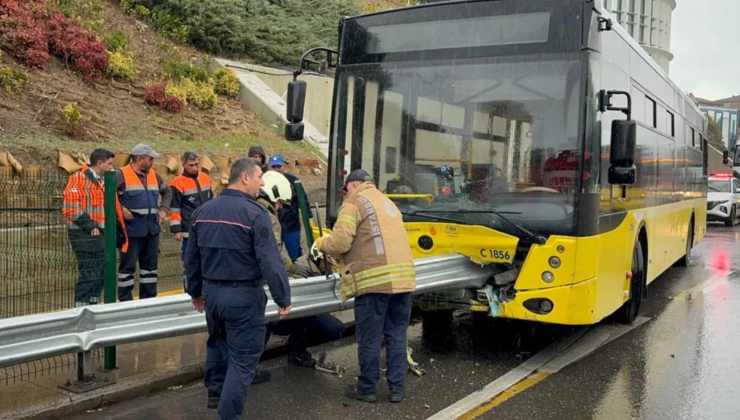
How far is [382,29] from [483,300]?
2943mm

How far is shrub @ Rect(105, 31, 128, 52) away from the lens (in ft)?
50.0

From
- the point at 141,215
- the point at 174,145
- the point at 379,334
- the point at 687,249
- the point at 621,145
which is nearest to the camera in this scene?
Answer: the point at 379,334

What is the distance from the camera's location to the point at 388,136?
7211 millimetres

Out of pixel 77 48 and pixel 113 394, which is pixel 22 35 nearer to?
pixel 77 48

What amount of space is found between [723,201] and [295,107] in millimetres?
21428

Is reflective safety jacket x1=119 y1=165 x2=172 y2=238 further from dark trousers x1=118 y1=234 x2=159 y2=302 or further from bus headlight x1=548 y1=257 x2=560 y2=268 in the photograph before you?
bus headlight x1=548 y1=257 x2=560 y2=268

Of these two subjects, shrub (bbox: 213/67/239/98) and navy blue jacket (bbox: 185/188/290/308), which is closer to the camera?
navy blue jacket (bbox: 185/188/290/308)

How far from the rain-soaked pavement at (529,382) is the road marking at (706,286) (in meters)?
1.79

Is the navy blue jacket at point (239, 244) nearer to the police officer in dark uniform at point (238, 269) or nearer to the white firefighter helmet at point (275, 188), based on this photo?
the police officer in dark uniform at point (238, 269)

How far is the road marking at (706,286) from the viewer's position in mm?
10680

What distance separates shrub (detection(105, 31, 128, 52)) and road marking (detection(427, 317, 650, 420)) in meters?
11.8

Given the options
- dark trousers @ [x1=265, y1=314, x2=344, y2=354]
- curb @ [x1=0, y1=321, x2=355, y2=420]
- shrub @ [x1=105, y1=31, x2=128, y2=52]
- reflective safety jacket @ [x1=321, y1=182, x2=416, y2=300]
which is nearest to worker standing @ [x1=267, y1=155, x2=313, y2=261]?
dark trousers @ [x1=265, y1=314, x2=344, y2=354]

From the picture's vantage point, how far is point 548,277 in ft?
20.8

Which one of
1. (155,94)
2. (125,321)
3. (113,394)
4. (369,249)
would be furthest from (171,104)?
(369,249)
